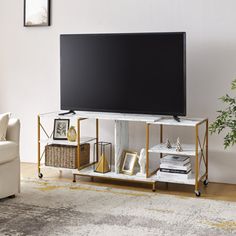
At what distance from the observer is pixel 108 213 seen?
3959 millimetres

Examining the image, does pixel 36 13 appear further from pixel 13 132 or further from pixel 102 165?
pixel 102 165

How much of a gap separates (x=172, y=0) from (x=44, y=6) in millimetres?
1446

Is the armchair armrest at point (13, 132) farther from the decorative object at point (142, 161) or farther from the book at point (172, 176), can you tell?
the book at point (172, 176)

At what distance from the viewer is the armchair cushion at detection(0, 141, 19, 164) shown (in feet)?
13.8

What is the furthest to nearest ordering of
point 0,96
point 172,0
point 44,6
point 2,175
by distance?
point 0,96 < point 44,6 < point 172,0 < point 2,175

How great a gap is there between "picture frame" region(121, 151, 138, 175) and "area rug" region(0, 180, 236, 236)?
268mm

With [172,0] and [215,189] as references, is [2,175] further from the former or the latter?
[172,0]

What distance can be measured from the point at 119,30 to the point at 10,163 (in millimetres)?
1824

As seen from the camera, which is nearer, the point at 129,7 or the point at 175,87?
the point at 175,87

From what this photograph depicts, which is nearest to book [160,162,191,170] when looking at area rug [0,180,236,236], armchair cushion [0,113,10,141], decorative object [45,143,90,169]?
area rug [0,180,236,236]

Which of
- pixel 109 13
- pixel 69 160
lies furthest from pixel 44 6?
pixel 69 160

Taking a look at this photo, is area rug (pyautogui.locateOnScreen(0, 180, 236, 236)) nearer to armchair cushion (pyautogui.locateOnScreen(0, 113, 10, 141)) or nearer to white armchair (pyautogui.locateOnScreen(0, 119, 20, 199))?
white armchair (pyautogui.locateOnScreen(0, 119, 20, 199))

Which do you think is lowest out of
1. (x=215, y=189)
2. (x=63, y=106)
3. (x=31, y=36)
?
(x=215, y=189)

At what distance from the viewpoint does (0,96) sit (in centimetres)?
601
